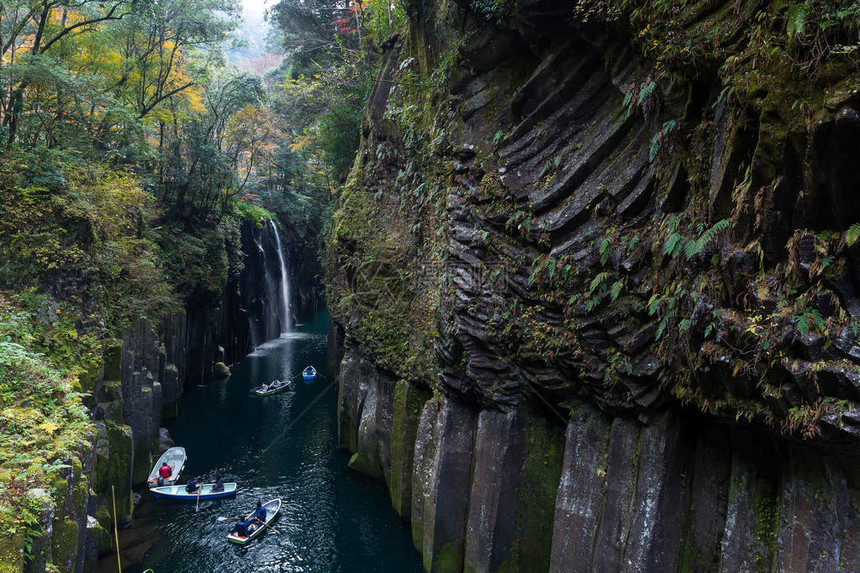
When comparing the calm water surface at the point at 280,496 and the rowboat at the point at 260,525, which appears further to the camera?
the rowboat at the point at 260,525

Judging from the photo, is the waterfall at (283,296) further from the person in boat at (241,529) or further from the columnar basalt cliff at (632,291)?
the person in boat at (241,529)

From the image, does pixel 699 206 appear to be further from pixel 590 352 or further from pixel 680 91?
pixel 590 352

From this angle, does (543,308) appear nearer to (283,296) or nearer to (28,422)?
(28,422)

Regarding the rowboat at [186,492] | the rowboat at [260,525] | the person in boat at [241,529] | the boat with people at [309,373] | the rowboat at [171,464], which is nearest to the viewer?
the rowboat at [260,525]

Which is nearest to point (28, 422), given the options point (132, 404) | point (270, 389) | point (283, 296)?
point (132, 404)

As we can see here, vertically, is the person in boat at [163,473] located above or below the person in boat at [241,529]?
above

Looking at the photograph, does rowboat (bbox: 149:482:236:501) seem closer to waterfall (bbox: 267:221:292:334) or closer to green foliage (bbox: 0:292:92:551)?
green foliage (bbox: 0:292:92:551)

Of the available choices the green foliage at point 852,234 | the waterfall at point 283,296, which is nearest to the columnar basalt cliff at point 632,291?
the green foliage at point 852,234

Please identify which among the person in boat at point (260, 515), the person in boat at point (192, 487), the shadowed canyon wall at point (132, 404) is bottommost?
the person in boat at point (260, 515)
